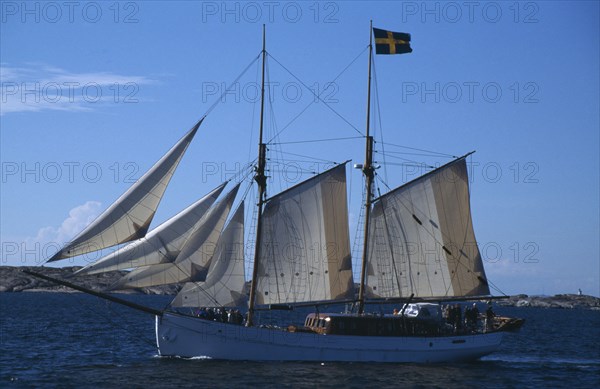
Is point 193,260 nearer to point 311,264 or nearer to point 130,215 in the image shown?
point 130,215

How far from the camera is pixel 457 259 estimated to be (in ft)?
192

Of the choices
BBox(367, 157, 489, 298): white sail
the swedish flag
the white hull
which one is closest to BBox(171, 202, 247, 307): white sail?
the white hull

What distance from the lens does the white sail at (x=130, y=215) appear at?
44.8 meters

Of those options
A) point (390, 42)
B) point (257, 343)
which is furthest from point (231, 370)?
point (390, 42)

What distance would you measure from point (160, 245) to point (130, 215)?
9.67 ft

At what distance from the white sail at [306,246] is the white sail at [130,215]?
9.40 meters

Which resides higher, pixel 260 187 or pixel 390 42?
pixel 390 42

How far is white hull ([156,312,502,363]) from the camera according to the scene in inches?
2035

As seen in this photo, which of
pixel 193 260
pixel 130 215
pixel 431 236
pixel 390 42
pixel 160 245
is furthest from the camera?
pixel 390 42

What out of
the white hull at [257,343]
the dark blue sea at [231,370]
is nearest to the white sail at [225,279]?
the white hull at [257,343]

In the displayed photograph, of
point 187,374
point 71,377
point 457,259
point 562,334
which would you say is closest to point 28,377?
point 71,377

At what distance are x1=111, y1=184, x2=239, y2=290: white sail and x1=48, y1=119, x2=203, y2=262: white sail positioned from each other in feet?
9.85

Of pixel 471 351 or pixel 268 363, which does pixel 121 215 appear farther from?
pixel 471 351

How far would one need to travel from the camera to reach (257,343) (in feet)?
171
